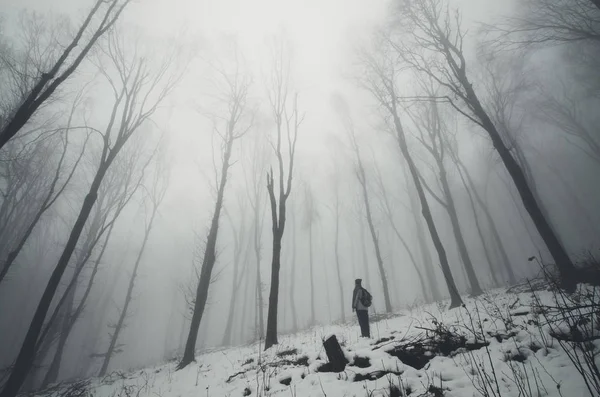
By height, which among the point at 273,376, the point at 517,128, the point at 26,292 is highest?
the point at 517,128

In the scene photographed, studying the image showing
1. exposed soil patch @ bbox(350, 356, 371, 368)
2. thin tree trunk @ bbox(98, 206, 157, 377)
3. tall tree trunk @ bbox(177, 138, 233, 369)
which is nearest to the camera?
exposed soil patch @ bbox(350, 356, 371, 368)

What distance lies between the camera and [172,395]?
16.9 feet

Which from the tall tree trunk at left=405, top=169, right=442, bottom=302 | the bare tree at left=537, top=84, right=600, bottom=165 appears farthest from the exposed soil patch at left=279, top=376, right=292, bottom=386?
the bare tree at left=537, top=84, right=600, bottom=165

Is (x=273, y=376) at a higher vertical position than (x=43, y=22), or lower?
lower

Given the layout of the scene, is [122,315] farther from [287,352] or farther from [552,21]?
[552,21]

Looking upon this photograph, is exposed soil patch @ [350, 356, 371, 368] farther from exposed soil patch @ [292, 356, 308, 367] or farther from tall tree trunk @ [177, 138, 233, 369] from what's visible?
tall tree trunk @ [177, 138, 233, 369]

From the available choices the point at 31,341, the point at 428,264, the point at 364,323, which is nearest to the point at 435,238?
the point at 364,323

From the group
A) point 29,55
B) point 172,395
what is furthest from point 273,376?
point 29,55

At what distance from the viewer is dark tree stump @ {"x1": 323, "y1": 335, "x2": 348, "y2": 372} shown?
4034 millimetres

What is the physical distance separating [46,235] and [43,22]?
22500 mm

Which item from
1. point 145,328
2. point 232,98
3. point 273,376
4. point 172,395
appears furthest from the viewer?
point 145,328

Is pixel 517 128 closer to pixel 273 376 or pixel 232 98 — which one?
pixel 232 98

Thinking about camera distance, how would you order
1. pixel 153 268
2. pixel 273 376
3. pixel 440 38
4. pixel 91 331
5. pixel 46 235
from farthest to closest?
pixel 153 268 → pixel 91 331 → pixel 46 235 → pixel 440 38 → pixel 273 376

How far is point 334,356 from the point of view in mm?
4141
